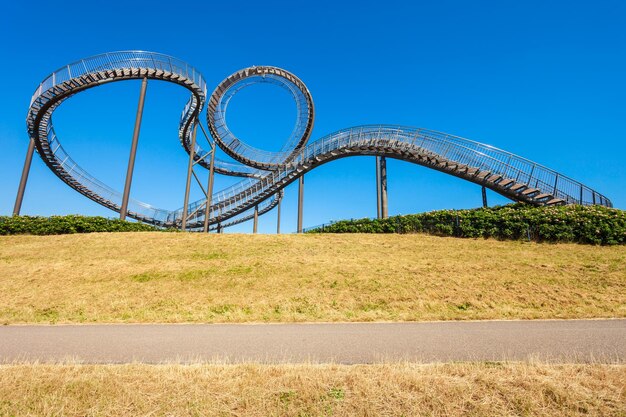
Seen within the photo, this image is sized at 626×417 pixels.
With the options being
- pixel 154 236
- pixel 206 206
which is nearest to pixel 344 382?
pixel 154 236

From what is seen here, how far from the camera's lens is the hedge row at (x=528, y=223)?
16.7 m

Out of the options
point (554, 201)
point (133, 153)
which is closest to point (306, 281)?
point (554, 201)

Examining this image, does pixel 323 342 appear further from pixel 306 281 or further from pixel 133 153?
pixel 133 153

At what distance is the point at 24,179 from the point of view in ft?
83.6

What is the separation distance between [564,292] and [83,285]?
1493cm

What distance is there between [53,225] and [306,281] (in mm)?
17435

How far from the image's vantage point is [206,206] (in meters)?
30.0

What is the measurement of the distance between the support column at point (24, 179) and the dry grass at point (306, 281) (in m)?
8.71

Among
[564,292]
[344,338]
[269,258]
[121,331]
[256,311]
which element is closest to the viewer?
[344,338]

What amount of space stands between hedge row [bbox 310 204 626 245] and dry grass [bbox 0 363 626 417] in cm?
1516

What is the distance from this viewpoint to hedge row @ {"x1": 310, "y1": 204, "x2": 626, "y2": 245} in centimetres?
1673

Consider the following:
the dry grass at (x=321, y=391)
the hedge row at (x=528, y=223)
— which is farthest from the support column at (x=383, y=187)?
the dry grass at (x=321, y=391)

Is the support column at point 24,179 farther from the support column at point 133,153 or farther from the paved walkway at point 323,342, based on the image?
the paved walkway at point 323,342

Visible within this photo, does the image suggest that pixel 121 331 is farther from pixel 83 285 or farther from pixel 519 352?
pixel 519 352
